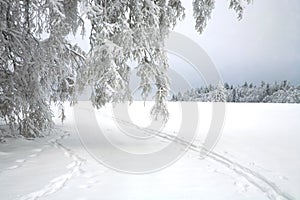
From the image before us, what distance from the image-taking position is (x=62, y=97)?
11.3m

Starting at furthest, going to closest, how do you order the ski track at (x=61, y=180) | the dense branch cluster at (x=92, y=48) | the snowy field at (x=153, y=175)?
the dense branch cluster at (x=92, y=48) < the snowy field at (x=153, y=175) < the ski track at (x=61, y=180)

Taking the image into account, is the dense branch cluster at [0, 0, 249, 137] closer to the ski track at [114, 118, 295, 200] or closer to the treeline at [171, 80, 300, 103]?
the ski track at [114, 118, 295, 200]

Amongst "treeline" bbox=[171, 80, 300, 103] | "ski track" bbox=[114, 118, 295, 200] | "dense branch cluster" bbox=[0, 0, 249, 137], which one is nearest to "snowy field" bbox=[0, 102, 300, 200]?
"ski track" bbox=[114, 118, 295, 200]

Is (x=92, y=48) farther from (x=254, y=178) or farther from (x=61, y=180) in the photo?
(x=254, y=178)

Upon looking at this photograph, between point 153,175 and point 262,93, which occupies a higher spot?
point 262,93

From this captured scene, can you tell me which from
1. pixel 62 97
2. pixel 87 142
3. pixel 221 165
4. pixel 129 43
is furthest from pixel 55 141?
pixel 221 165

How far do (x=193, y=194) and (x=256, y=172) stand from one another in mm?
1897

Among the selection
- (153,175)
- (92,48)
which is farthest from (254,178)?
(92,48)

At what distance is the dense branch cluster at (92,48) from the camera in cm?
755

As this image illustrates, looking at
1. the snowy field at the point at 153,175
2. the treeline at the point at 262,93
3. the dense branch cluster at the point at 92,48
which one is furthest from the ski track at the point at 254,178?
the treeline at the point at 262,93

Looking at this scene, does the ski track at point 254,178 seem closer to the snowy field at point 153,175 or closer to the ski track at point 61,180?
the snowy field at point 153,175

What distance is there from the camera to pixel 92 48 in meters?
7.94

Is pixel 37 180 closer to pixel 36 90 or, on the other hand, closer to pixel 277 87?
pixel 36 90

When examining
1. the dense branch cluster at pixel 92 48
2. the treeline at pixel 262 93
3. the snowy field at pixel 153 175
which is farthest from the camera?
the treeline at pixel 262 93
